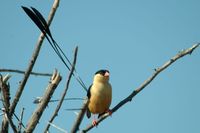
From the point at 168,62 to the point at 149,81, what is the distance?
0.79 feet

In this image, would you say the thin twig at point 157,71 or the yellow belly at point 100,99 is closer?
the thin twig at point 157,71

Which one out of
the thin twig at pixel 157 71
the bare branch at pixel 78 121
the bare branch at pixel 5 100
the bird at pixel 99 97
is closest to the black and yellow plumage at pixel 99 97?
the bird at pixel 99 97

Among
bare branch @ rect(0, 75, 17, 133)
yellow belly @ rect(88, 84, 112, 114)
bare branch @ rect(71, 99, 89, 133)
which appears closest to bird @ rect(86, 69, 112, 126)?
yellow belly @ rect(88, 84, 112, 114)

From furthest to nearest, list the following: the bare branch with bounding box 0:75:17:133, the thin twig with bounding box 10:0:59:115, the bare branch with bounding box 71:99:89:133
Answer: the thin twig with bounding box 10:0:59:115, the bare branch with bounding box 0:75:17:133, the bare branch with bounding box 71:99:89:133

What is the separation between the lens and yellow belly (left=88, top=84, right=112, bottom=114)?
A: 290 inches

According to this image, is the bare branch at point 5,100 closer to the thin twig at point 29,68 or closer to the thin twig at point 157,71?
the thin twig at point 29,68

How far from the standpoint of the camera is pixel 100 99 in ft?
24.1

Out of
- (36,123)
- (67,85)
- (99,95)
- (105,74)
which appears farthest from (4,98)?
(105,74)

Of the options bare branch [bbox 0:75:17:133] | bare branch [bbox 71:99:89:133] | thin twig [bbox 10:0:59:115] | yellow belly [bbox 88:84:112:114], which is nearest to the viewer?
bare branch [bbox 71:99:89:133]

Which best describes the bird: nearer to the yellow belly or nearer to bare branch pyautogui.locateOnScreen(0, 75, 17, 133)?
the yellow belly

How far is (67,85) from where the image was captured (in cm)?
245

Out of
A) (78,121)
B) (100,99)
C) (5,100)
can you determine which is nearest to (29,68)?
(5,100)

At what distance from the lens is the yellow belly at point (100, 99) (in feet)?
24.2

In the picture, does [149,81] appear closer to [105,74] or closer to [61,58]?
[61,58]
